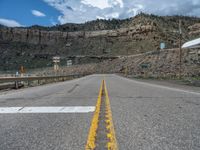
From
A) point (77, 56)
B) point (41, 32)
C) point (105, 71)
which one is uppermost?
point (41, 32)

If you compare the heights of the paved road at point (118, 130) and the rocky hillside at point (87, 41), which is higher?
the rocky hillside at point (87, 41)

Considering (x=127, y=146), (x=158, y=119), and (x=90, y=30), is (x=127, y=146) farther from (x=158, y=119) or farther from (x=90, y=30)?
(x=90, y=30)

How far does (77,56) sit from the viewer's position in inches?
4227

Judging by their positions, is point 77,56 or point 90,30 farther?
point 90,30

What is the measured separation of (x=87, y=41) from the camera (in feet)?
395

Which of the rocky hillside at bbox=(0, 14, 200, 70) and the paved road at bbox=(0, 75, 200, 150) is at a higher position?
the rocky hillside at bbox=(0, 14, 200, 70)

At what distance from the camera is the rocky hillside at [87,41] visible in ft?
344

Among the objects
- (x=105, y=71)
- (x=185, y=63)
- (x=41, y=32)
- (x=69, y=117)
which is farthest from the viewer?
(x=41, y=32)

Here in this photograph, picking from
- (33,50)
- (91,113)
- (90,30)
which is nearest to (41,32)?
(33,50)

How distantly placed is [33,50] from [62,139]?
118066 mm

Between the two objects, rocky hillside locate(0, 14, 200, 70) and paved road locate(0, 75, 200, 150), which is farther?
rocky hillside locate(0, 14, 200, 70)

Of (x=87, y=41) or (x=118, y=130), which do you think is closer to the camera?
(x=118, y=130)

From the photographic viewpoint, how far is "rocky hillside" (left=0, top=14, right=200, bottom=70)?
10494 centimetres

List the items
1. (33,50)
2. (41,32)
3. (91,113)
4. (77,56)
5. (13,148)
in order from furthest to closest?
(41,32)
(33,50)
(77,56)
(91,113)
(13,148)
